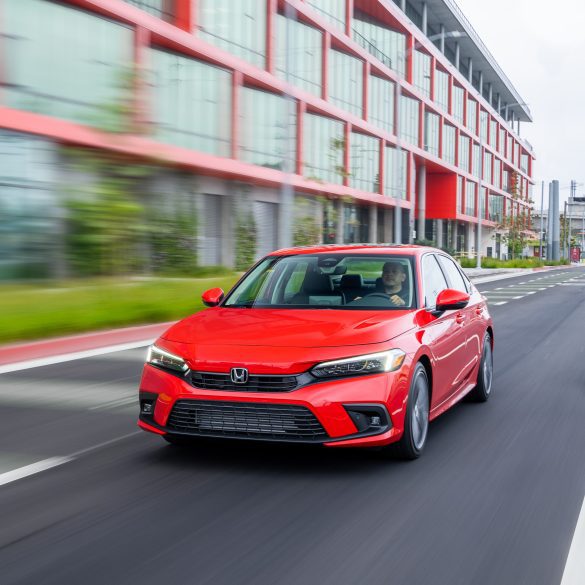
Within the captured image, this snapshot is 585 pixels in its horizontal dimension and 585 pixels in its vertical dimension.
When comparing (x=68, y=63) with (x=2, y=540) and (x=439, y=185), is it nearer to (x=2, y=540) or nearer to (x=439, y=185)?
(x=2, y=540)

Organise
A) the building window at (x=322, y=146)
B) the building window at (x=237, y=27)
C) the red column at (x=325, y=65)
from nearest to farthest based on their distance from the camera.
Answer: the building window at (x=237, y=27) < the building window at (x=322, y=146) < the red column at (x=325, y=65)

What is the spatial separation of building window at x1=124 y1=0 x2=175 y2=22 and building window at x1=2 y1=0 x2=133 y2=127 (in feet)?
7.30

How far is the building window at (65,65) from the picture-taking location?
21.9m

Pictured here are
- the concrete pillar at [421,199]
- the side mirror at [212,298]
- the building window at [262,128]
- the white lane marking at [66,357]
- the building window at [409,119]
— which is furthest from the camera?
the concrete pillar at [421,199]

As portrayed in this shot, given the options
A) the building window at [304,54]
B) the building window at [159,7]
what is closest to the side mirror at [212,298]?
the building window at [159,7]

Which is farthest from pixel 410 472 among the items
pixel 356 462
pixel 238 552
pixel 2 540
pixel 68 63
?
pixel 68 63

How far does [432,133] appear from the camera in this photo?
64.4 metres

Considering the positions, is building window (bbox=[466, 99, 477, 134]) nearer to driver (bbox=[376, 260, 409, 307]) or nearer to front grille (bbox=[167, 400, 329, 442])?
driver (bbox=[376, 260, 409, 307])

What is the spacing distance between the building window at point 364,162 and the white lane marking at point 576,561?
41806 mm

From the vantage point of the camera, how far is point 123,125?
22000 millimetres

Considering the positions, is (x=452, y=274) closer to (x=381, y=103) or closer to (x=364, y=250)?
(x=364, y=250)

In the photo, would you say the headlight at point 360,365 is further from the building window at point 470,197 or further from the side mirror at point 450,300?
the building window at point 470,197

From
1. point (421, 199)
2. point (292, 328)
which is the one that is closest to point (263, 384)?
point (292, 328)

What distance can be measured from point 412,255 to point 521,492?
222 cm
